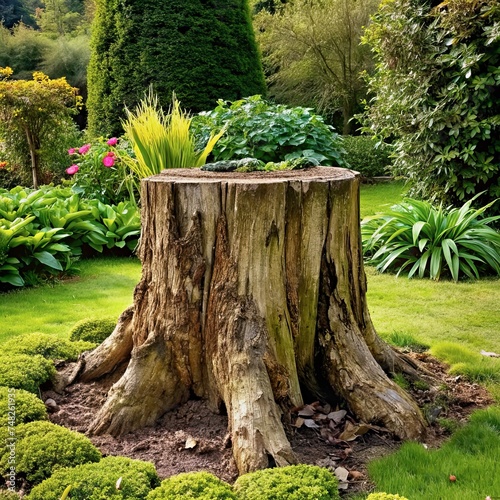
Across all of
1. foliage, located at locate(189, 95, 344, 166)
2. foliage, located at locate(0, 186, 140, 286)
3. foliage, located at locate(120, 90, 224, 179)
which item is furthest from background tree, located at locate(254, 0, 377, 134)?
foliage, located at locate(120, 90, 224, 179)

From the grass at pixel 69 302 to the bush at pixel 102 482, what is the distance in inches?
95.6

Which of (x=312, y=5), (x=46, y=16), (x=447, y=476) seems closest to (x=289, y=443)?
(x=447, y=476)

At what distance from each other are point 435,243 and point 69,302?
374cm

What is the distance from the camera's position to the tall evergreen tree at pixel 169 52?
10.0m

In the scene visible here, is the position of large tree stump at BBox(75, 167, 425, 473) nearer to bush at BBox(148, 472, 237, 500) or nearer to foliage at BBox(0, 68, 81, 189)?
bush at BBox(148, 472, 237, 500)

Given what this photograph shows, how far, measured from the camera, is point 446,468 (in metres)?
2.60

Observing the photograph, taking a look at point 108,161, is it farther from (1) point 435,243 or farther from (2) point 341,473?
(2) point 341,473

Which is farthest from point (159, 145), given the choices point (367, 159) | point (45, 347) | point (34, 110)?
point (367, 159)

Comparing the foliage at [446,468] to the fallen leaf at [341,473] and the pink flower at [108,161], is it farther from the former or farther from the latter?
the pink flower at [108,161]

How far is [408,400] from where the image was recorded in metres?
3.00

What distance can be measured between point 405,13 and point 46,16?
31.0 metres

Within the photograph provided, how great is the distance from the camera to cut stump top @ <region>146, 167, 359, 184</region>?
294cm

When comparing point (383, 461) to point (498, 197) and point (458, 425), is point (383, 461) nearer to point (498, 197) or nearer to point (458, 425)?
point (458, 425)

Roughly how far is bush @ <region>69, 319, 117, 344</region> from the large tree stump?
97 cm
